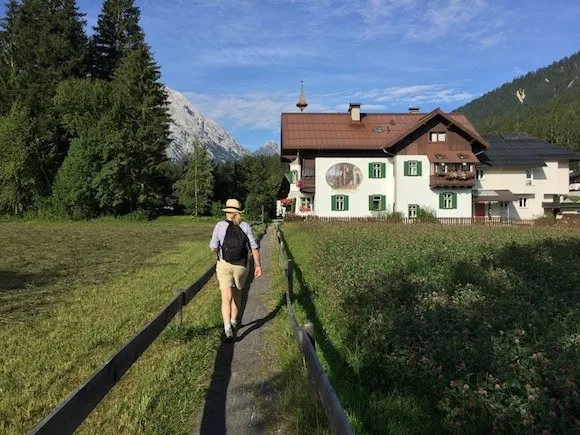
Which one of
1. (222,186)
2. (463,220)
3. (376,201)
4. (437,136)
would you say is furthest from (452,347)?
(222,186)

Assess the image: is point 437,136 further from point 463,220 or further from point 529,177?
point 529,177

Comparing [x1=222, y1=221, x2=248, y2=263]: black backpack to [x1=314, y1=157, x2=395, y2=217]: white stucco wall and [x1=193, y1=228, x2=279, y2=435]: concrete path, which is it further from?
[x1=314, y1=157, x2=395, y2=217]: white stucco wall

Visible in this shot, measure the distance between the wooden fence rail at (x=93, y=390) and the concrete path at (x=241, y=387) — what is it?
Answer: 0.84 metres

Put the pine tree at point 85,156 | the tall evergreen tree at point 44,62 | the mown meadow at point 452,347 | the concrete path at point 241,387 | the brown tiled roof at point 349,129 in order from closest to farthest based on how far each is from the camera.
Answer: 1. the mown meadow at point 452,347
2. the concrete path at point 241,387
3. the brown tiled roof at point 349,129
4. the pine tree at point 85,156
5. the tall evergreen tree at point 44,62

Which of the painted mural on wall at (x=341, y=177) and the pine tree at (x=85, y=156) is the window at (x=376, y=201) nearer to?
the painted mural on wall at (x=341, y=177)

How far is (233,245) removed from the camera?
7.09m

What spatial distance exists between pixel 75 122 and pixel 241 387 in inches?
1850

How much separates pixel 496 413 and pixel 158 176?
4962cm

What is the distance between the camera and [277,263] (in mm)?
16047

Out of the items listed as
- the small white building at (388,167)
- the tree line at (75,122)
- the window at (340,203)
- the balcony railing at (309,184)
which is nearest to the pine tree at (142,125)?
the tree line at (75,122)

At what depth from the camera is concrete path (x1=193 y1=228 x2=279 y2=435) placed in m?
4.38

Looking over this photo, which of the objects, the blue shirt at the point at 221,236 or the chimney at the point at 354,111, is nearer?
the blue shirt at the point at 221,236

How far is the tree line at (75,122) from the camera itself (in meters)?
45.2

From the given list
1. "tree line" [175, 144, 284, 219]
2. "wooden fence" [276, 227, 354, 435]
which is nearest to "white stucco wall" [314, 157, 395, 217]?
"tree line" [175, 144, 284, 219]
